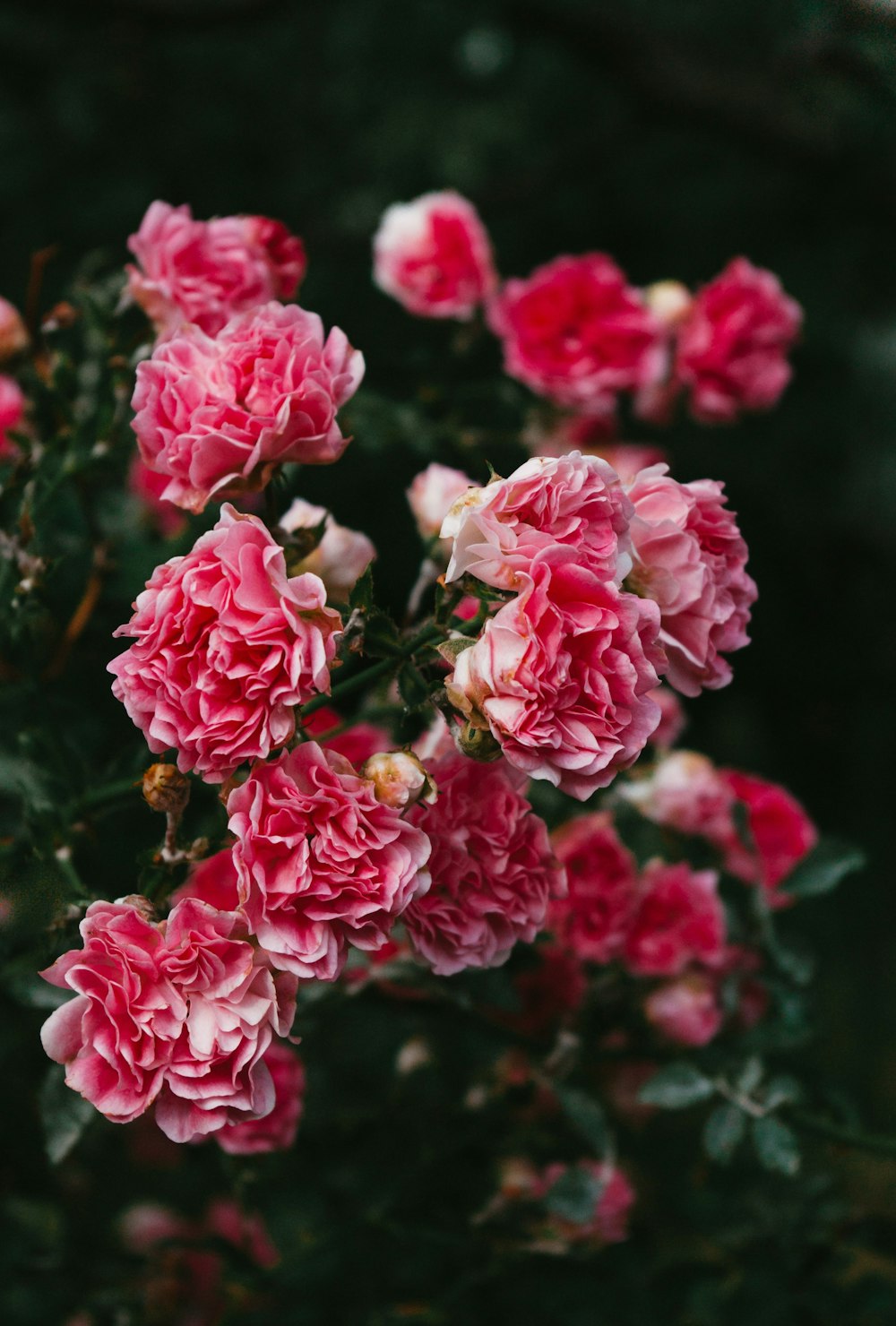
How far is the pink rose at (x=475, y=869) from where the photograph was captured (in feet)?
1.99

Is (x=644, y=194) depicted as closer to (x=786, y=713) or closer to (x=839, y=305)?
(x=839, y=305)

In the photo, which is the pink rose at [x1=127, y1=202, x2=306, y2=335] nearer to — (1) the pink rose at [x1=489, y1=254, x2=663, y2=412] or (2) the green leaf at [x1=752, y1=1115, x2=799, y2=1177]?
(1) the pink rose at [x1=489, y1=254, x2=663, y2=412]

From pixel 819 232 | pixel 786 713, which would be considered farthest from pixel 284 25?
pixel 786 713

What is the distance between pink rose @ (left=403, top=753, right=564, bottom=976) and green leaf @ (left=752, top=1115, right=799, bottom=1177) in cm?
31

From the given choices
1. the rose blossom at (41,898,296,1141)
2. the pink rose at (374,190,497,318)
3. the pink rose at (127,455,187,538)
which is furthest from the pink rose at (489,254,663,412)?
the rose blossom at (41,898,296,1141)

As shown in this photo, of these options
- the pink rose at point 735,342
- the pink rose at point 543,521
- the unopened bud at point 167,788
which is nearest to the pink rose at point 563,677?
the pink rose at point 543,521

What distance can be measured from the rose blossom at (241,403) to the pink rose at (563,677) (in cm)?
16

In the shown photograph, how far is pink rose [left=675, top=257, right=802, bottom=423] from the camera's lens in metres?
1.17

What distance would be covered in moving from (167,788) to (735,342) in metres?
0.80

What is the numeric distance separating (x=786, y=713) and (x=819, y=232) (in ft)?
2.83

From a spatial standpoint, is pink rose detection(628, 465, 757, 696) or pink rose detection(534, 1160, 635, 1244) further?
pink rose detection(534, 1160, 635, 1244)

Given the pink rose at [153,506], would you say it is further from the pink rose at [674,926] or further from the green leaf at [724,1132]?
the green leaf at [724,1132]

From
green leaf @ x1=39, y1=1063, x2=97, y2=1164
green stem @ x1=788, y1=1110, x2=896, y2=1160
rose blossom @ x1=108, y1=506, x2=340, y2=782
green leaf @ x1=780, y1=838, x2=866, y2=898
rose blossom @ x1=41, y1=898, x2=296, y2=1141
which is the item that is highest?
rose blossom @ x1=108, y1=506, x2=340, y2=782

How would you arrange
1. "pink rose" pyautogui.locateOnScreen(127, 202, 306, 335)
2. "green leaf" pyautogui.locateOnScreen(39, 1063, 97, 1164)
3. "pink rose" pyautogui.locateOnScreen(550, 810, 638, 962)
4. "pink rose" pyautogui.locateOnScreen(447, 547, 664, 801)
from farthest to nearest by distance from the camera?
Answer: 1. "pink rose" pyautogui.locateOnScreen(550, 810, 638, 962)
2. "pink rose" pyautogui.locateOnScreen(127, 202, 306, 335)
3. "green leaf" pyautogui.locateOnScreen(39, 1063, 97, 1164)
4. "pink rose" pyautogui.locateOnScreen(447, 547, 664, 801)
